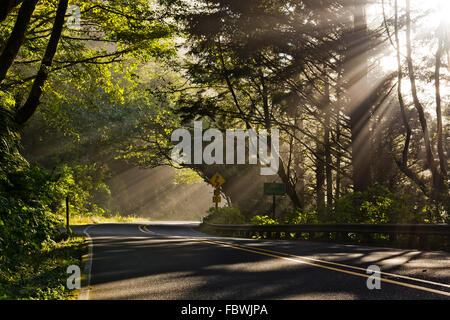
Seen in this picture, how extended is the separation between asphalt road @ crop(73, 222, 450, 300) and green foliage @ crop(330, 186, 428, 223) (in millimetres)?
5467

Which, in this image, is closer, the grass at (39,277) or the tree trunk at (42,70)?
the grass at (39,277)

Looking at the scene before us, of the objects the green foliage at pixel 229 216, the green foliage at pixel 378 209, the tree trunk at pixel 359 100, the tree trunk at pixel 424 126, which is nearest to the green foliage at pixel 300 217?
the green foliage at pixel 378 209

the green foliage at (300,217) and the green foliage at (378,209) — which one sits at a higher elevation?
the green foliage at (378,209)

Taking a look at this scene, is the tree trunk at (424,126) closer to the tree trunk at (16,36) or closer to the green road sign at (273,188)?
the green road sign at (273,188)

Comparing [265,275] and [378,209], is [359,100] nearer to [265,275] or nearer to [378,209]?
[378,209]

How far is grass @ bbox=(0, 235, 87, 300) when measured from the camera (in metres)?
6.98

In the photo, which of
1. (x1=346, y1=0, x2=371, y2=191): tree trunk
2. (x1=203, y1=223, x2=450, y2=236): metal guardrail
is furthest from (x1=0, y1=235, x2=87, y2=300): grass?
(x1=346, y1=0, x2=371, y2=191): tree trunk

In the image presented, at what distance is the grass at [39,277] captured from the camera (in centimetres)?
698

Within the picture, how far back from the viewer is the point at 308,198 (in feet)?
120

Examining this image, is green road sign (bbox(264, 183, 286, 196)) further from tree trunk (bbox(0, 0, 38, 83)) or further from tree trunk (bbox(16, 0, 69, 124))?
tree trunk (bbox(0, 0, 38, 83))

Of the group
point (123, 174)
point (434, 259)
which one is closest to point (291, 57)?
point (434, 259)

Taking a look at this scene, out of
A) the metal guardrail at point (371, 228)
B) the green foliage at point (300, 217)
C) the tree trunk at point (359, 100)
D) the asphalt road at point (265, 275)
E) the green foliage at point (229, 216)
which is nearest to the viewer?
the asphalt road at point (265, 275)

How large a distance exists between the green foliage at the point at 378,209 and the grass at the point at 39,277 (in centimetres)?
1108
